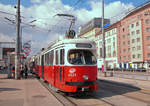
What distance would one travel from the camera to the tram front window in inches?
360

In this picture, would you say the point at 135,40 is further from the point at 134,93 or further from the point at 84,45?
the point at 84,45

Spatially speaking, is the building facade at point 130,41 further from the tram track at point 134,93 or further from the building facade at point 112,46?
the tram track at point 134,93

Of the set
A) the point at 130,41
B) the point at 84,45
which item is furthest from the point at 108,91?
the point at 130,41

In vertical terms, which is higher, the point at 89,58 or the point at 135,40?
the point at 135,40

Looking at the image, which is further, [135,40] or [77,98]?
[135,40]

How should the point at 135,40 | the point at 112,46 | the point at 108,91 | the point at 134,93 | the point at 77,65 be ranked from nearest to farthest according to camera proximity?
1. the point at 77,65
2. the point at 134,93
3. the point at 108,91
4. the point at 135,40
5. the point at 112,46

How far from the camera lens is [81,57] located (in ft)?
30.5

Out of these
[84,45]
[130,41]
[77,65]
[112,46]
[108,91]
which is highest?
[130,41]

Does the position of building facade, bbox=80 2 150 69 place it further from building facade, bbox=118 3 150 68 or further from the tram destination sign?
the tram destination sign

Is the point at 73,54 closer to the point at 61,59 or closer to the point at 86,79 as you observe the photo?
the point at 61,59

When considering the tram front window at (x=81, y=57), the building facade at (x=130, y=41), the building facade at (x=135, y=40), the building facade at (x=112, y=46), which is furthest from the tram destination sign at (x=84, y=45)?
the building facade at (x=112, y=46)

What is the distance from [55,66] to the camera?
420 inches

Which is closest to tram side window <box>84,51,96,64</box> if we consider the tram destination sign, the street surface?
the tram destination sign

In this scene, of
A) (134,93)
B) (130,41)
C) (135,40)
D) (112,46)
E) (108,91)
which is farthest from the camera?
(112,46)
